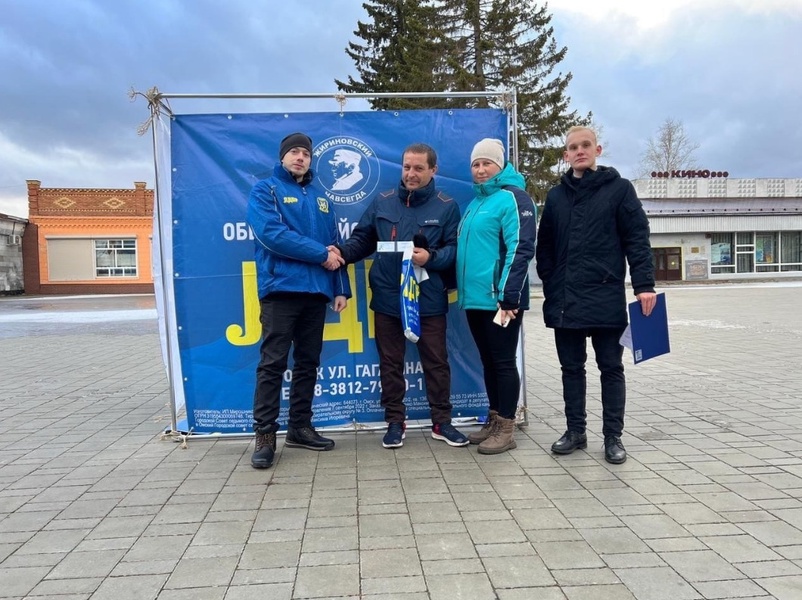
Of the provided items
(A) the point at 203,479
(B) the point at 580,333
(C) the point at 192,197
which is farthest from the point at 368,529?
(C) the point at 192,197

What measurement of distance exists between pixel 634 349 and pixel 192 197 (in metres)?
3.41

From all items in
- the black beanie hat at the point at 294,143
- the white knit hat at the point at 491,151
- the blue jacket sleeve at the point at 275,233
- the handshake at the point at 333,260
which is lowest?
the handshake at the point at 333,260

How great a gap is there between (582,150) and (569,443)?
203cm

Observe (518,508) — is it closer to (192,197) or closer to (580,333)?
(580,333)

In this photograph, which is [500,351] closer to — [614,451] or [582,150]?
[614,451]

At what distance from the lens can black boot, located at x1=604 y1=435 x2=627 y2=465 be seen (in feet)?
12.9

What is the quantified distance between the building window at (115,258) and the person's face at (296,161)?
121 feet

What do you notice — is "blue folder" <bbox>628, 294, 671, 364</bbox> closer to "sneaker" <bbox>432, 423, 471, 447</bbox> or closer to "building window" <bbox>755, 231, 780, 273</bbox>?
"sneaker" <bbox>432, 423, 471, 447</bbox>

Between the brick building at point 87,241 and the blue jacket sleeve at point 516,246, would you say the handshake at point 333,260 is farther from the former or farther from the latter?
the brick building at point 87,241

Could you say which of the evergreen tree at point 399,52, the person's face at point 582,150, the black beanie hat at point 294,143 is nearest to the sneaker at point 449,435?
the person's face at point 582,150

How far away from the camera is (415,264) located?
4.12 metres

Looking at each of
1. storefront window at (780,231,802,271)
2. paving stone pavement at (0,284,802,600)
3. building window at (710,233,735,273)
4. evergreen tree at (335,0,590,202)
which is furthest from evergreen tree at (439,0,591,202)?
storefront window at (780,231,802,271)

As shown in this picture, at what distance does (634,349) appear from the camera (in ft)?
13.4

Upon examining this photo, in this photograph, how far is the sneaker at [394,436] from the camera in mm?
4332
